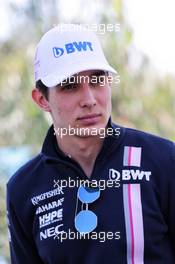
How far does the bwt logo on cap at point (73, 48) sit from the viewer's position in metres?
2.33

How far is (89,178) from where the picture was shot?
2.30 meters

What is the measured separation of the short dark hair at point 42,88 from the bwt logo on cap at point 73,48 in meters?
0.11

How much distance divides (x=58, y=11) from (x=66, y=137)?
12.0 ft

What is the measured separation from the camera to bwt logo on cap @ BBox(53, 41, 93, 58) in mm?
2328

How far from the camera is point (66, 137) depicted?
2355 mm

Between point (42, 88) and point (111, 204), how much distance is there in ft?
1.48

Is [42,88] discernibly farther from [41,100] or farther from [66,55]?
[66,55]

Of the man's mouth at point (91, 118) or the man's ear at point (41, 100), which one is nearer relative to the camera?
the man's mouth at point (91, 118)

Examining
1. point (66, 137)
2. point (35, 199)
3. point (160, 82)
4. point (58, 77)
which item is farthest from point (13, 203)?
point (160, 82)

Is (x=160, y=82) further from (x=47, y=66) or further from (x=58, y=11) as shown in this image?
(x=47, y=66)
